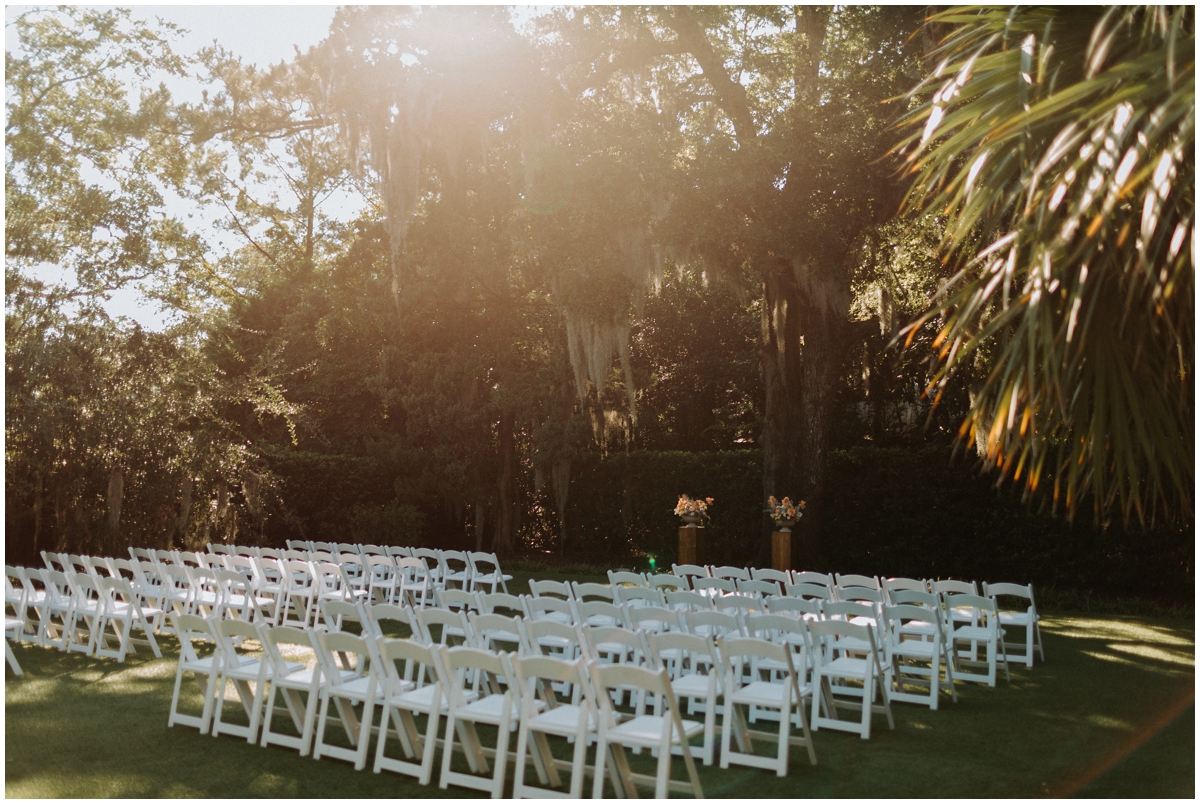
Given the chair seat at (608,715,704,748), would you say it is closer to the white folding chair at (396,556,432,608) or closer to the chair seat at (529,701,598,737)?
the chair seat at (529,701,598,737)

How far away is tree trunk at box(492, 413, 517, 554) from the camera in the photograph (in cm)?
1712

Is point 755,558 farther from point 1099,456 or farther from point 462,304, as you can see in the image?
point 1099,456

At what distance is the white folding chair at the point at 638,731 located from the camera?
4176 mm

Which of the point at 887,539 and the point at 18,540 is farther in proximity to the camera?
the point at 887,539

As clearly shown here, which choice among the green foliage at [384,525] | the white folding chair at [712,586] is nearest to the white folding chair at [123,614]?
the white folding chair at [712,586]

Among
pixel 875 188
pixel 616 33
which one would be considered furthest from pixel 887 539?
pixel 616 33

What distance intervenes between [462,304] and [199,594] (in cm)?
967

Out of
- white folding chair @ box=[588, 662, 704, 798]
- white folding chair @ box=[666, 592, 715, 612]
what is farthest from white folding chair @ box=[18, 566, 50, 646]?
white folding chair @ box=[588, 662, 704, 798]

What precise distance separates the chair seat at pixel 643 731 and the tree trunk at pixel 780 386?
29.1 ft

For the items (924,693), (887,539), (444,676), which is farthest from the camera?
(887,539)

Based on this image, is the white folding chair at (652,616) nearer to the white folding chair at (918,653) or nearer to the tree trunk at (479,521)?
the white folding chair at (918,653)

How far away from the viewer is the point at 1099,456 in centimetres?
432

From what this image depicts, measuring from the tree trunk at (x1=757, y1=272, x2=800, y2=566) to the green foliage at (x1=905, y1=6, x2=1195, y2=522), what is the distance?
26.8 feet

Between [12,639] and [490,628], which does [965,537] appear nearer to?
[490,628]
